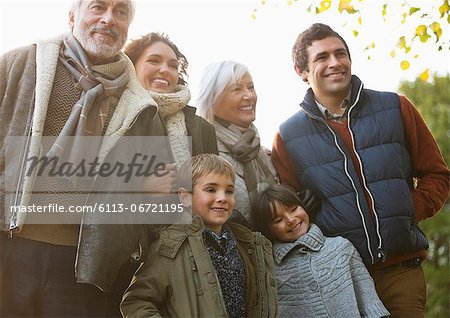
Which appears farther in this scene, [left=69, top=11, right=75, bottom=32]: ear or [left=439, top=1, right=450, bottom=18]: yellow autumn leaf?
[left=439, top=1, right=450, bottom=18]: yellow autumn leaf

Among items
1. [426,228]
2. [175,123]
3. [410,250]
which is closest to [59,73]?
[175,123]

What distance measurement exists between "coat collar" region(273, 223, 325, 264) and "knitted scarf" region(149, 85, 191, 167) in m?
0.66

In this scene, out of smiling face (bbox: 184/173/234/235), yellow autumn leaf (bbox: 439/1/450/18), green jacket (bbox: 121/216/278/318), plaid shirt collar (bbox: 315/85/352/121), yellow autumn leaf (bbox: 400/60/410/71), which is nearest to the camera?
green jacket (bbox: 121/216/278/318)

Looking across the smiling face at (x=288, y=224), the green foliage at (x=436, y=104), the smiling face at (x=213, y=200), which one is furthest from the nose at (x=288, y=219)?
the green foliage at (x=436, y=104)

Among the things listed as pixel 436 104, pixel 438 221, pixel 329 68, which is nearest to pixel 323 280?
pixel 329 68

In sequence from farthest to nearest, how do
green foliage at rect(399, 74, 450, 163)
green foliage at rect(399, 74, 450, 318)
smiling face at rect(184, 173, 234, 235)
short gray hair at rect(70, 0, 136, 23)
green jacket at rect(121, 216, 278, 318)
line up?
1. green foliage at rect(399, 74, 450, 163)
2. green foliage at rect(399, 74, 450, 318)
3. short gray hair at rect(70, 0, 136, 23)
4. smiling face at rect(184, 173, 234, 235)
5. green jacket at rect(121, 216, 278, 318)

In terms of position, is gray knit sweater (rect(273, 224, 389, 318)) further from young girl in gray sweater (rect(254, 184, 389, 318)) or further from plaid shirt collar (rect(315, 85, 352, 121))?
plaid shirt collar (rect(315, 85, 352, 121))

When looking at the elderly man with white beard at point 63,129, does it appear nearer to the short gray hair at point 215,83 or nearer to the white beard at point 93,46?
the white beard at point 93,46

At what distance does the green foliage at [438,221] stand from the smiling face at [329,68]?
36.3ft

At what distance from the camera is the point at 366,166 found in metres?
3.37

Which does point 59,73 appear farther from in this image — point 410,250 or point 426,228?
point 426,228

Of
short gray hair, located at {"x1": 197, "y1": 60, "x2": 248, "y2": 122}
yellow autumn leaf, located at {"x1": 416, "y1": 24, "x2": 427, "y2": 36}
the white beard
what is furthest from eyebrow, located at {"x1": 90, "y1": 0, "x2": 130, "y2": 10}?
yellow autumn leaf, located at {"x1": 416, "y1": 24, "x2": 427, "y2": 36}

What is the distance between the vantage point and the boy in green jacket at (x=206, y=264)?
2.72 m

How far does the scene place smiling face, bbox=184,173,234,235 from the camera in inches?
116
